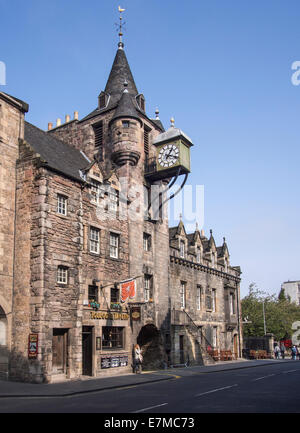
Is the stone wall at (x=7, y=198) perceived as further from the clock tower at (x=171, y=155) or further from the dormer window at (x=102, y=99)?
the dormer window at (x=102, y=99)

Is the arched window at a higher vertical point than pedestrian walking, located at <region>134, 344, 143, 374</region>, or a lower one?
higher

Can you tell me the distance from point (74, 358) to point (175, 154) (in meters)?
14.3

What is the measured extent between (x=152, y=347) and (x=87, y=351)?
704cm

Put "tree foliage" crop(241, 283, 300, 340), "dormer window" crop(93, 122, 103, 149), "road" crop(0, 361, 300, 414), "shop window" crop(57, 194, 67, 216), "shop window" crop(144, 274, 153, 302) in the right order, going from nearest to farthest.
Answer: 1. "road" crop(0, 361, 300, 414)
2. "shop window" crop(57, 194, 67, 216)
3. "shop window" crop(144, 274, 153, 302)
4. "dormer window" crop(93, 122, 103, 149)
5. "tree foliage" crop(241, 283, 300, 340)

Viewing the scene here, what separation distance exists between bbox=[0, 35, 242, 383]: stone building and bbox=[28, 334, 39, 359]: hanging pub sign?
0.14ft

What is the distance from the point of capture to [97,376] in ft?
73.6

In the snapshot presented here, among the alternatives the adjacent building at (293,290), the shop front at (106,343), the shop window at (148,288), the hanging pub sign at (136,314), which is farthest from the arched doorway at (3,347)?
the adjacent building at (293,290)

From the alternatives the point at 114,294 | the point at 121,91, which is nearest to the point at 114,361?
the point at 114,294

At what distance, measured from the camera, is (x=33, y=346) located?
1911 cm

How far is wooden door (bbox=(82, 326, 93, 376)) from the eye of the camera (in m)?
22.6

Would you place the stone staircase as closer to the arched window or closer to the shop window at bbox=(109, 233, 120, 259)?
the shop window at bbox=(109, 233, 120, 259)

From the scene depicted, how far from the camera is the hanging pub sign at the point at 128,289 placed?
24562mm

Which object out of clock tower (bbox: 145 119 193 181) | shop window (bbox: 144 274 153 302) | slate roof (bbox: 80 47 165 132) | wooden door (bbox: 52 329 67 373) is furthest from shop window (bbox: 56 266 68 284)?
slate roof (bbox: 80 47 165 132)

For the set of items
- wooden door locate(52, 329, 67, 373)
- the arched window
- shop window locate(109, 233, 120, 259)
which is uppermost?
shop window locate(109, 233, 120, 259)
